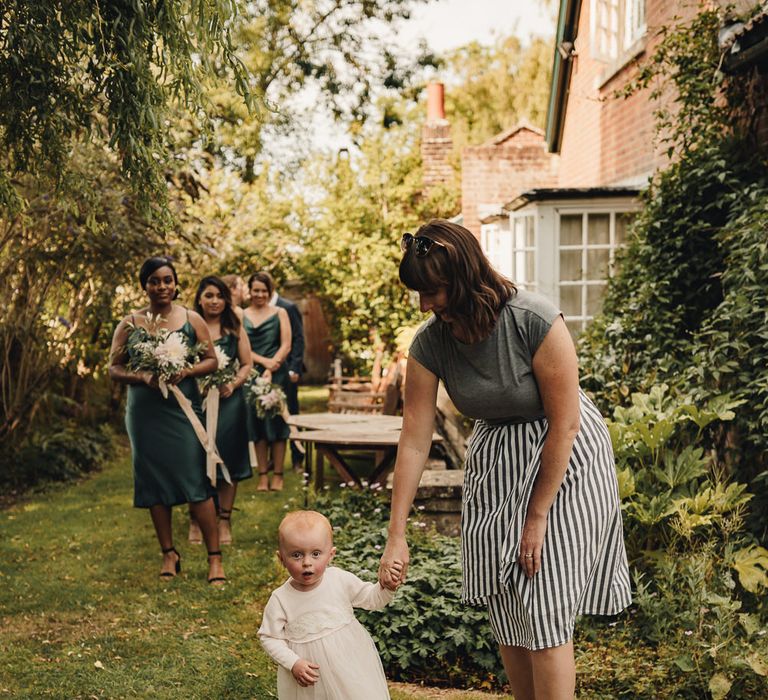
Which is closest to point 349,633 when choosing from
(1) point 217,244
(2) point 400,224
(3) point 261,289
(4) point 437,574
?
(4) point 437,574

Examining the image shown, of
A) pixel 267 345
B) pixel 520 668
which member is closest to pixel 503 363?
pixel 520 668

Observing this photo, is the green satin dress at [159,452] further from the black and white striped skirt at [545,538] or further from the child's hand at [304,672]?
the black and white striped skirt at [545,538]

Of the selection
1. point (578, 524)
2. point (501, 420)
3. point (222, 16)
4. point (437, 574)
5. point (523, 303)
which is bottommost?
point (437, 574)

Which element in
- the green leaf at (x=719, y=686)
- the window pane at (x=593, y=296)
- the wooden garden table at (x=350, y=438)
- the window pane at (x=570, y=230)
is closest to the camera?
the green leaf at (x=719, y=686)

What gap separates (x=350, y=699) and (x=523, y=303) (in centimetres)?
153

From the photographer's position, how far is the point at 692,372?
580 centimetres

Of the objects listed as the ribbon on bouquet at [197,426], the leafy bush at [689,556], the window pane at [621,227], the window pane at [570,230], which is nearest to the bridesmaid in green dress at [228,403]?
the ribbon on bouquet at [197,426]

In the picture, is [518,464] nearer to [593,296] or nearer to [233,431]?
[233,431]

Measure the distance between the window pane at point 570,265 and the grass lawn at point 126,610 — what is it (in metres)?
4.07

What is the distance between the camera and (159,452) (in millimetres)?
6082

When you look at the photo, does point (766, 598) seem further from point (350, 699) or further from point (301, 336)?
point (301, 336)

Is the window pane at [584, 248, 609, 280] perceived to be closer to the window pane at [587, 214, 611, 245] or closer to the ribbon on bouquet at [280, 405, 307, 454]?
the window pane at [587, 214, 611, 245]

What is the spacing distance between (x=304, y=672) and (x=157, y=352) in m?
3.24

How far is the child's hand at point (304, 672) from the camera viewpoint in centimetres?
309
